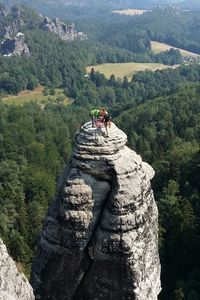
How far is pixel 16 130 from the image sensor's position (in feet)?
391

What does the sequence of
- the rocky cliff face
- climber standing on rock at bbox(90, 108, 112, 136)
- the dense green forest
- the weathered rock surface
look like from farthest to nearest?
the dense green forest
climber standing on rock at bbox(90, 108, 112, 136)
the rocky cliff face
the weathered rock surface

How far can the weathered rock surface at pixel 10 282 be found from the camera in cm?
2062

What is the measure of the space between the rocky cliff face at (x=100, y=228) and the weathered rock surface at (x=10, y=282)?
9.99 ft

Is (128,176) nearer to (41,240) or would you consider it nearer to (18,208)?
Result: (41,240)

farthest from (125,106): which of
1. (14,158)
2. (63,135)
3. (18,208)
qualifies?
(18,208)

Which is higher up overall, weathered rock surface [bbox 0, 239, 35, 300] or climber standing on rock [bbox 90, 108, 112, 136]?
climber standing on rock [bbox 90, 108, 112, 136]

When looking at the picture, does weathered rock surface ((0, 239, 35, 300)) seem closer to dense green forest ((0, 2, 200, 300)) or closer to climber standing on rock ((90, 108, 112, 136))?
climber standing on rock ((90, 108, 112, 136))

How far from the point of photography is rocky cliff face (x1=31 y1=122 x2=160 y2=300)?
23.9m

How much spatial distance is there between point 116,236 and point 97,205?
170 cm

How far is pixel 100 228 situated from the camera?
24.3 metres

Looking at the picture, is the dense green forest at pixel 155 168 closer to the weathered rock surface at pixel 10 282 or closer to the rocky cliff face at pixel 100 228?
the rocky cliff face at pixel 100 228

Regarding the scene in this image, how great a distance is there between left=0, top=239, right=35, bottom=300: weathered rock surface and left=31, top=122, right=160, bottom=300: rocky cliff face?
3046mm

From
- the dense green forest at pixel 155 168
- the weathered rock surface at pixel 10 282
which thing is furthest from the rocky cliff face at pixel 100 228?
the dense green forest at pixel 155 168

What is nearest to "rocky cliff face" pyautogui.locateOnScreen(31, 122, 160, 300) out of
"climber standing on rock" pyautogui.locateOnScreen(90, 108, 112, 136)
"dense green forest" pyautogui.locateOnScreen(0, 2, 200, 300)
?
"climber standing on rock" pyautogui.locateOnScreen(90, 108, 112, 136)
